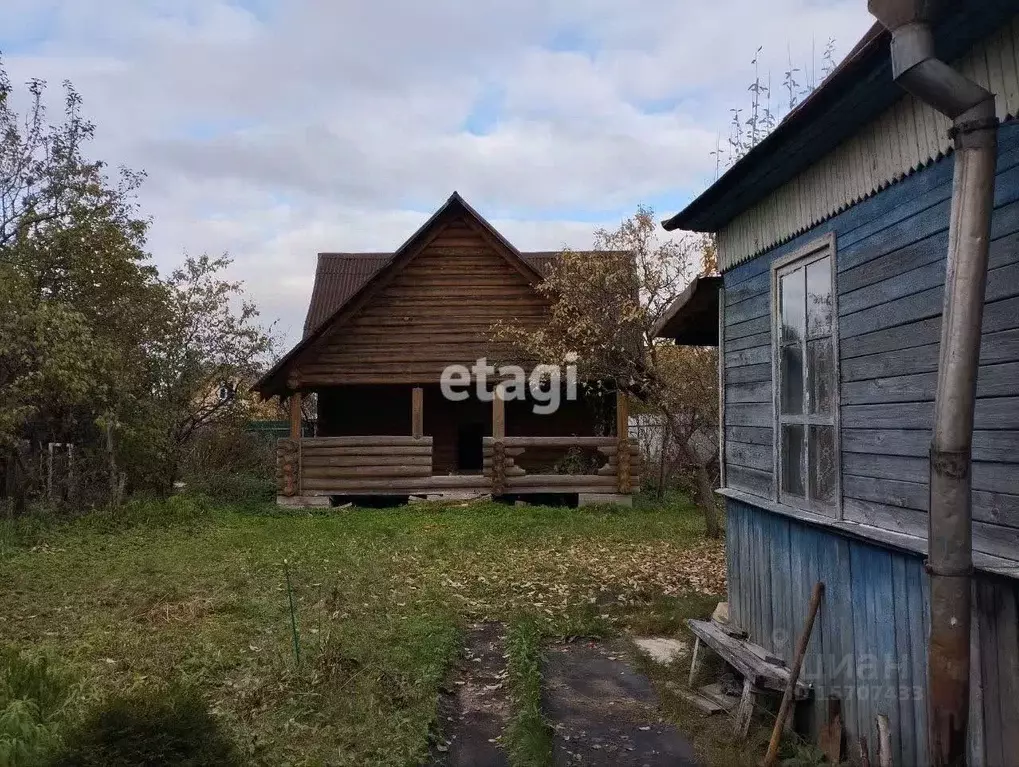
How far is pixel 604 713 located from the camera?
225 inches

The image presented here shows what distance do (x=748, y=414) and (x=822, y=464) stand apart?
1.28 metres

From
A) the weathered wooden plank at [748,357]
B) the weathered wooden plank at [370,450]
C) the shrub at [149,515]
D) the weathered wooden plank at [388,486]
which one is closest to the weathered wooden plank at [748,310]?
the weathered wooden plank at [748,357]

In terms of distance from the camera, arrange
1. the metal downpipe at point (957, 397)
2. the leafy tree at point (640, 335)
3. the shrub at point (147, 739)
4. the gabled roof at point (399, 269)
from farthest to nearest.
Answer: the gabled roof at point (399, 269) < the leafy tree at point (640, 335) < the shrub at point (147, 739) < the metal downpipe at point (957, 397)

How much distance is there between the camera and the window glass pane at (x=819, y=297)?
16.0 feet

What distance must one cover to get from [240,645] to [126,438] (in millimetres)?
10211

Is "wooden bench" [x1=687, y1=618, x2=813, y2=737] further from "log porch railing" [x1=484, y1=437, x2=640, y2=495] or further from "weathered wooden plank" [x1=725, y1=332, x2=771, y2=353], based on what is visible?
"log porch railing" [x1=484, y1=437, x2=640, y2=495]

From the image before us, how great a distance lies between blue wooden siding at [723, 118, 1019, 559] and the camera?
10.8 ft

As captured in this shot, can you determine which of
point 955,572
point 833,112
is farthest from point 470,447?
point 955,572

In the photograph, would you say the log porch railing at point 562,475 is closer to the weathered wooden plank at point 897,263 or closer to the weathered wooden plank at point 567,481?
the weathered wooden plank at point 567,481

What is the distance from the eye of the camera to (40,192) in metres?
14.3

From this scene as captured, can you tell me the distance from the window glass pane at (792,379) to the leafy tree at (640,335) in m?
6.86

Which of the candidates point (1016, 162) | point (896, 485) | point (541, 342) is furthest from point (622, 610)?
point (541, 342)

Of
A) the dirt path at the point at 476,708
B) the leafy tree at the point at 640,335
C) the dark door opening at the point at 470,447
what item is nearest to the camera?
the dirt path at the point at 476,708

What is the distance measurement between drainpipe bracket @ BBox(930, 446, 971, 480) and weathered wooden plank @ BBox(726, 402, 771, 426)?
2.54 m
